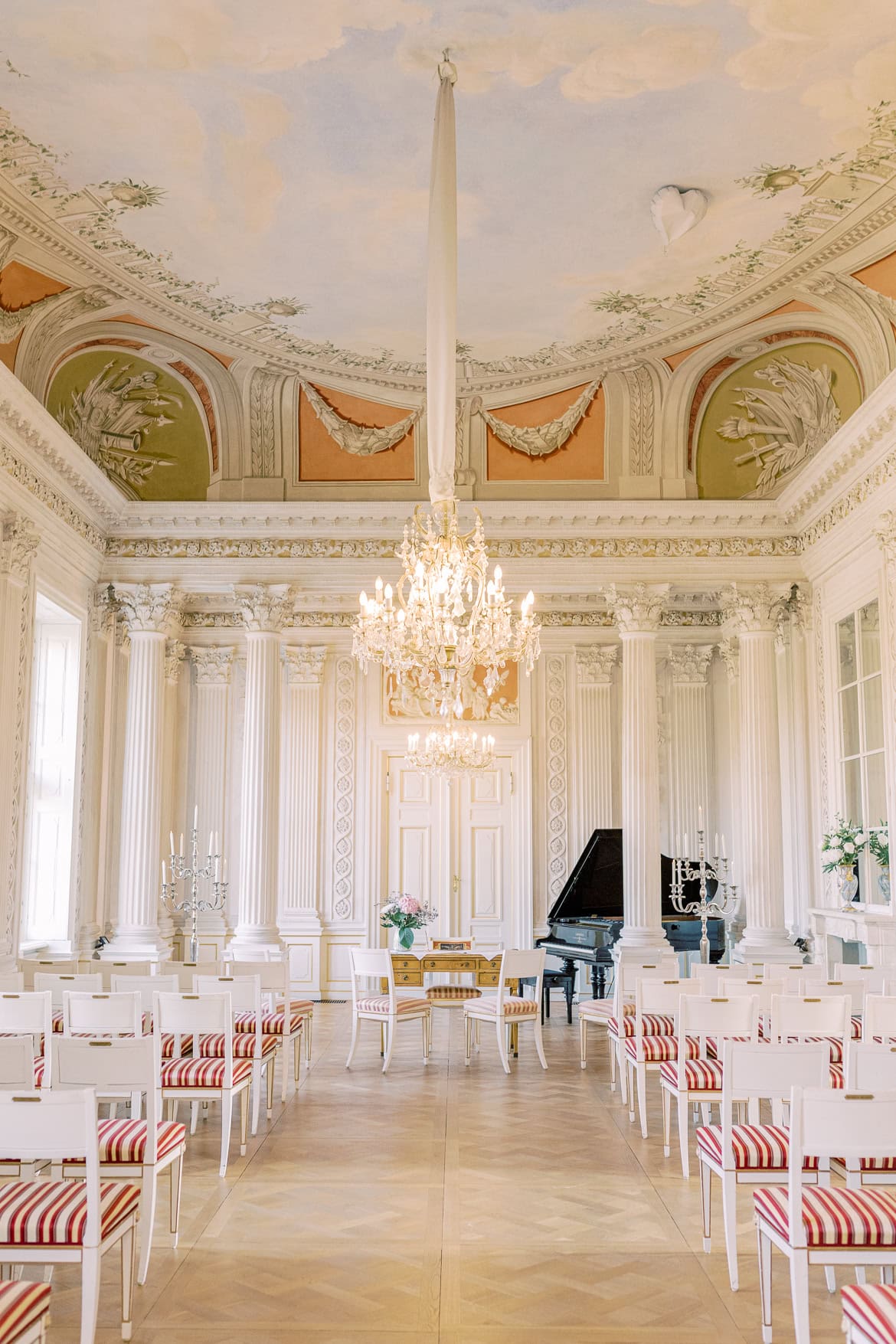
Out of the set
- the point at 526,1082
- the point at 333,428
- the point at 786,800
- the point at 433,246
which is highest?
the point at 333,428

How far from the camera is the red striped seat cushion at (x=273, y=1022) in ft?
25.4

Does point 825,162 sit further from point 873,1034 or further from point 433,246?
point 873,1034

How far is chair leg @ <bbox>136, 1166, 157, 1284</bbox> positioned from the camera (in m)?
4.54

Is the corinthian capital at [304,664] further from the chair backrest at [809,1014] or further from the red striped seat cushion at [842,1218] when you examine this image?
the red striped seat cushion at [842,1218]

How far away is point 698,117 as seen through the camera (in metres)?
7.15

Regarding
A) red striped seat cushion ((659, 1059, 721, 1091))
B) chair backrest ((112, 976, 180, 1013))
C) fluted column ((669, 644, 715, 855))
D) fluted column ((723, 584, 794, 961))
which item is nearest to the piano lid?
fluted column ((723, 584, 794, 961))

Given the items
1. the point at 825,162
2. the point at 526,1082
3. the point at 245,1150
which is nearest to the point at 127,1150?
the point at 245,1150

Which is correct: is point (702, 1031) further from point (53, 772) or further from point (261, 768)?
point (53, 772)

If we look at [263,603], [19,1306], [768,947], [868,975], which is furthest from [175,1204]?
[768,947]

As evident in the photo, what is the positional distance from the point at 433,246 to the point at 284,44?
1.34m

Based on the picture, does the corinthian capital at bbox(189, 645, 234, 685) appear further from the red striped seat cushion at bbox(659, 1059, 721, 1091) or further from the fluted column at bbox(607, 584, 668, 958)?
the red striped seat cushion at bbox(659, 1059, 721, 1091)

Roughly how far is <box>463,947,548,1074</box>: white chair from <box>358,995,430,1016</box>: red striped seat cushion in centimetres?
41

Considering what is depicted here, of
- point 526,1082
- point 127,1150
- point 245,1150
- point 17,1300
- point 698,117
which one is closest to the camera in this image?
point 17,1300

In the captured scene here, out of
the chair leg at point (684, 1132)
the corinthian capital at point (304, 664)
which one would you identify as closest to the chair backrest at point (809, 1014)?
the chair leg at point (684, 1132)
